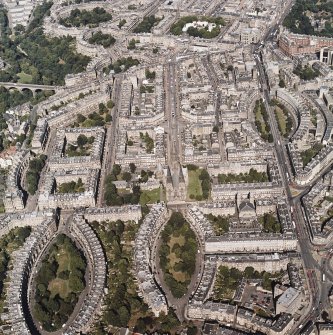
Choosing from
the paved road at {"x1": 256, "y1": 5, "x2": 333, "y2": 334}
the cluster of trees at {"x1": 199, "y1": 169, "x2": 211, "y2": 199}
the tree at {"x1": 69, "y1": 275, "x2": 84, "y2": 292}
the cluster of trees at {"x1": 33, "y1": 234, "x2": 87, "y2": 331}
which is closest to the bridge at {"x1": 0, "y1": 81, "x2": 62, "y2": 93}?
the cluster of trees at {"x1": 199, "y1": 169, "x2": 211, "y2": 199}

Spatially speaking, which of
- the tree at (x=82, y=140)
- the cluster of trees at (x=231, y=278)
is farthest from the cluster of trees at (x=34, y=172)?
the cluster of trees at (x=231, y=278)

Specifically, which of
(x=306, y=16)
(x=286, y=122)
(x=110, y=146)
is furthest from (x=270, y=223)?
(x=306, y=16)

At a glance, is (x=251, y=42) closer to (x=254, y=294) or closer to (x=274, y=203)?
(x=274, y=203)

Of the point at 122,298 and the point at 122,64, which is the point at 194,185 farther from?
the point at 122,64

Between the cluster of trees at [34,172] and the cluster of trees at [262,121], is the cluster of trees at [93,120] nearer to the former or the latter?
the cluster of trees at [34,172]

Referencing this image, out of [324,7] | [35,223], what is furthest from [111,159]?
[324,7]

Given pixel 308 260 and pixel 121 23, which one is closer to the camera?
pixel 308 260

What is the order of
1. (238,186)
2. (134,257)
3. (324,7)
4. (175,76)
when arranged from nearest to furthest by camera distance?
(134,257), (238,186), (175,76), (324,7)
